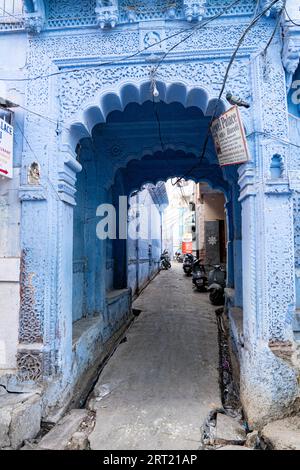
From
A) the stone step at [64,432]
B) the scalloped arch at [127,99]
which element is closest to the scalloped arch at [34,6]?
the scalloped arch at [127,99]

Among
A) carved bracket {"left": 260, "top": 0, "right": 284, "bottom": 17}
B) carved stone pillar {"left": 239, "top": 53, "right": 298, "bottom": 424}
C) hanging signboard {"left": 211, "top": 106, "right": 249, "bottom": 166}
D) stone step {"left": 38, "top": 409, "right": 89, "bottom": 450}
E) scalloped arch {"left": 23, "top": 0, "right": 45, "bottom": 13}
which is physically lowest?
stone step {"left": 38, "top": 409, "right": 89, "bottom": 450}

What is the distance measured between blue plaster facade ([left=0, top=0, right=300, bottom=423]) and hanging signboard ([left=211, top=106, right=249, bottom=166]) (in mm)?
162

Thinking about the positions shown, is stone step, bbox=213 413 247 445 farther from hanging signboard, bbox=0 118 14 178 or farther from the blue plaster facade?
hanging signboard, bbox=0 118 14 178

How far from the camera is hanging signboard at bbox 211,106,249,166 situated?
122 inches

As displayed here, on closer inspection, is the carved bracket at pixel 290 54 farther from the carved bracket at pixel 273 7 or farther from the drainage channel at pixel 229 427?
the drainage channel at pixel 229 427

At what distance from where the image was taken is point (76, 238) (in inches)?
189

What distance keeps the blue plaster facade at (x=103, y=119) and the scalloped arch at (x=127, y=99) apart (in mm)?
A: 15

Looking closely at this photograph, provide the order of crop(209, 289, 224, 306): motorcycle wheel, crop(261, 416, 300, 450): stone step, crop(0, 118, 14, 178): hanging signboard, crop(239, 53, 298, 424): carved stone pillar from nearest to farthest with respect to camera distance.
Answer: crop(261, 416, 300, 450): stone step, crop(239, 53, 298, 424): carved stone pillar, crop(0, 118, 14, 178): hanging signboard, crop(209, 289, 224, 306): motorcycle wheel

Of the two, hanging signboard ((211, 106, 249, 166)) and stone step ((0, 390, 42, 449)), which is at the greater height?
hanging signboard ((211, 106, 249, 166))

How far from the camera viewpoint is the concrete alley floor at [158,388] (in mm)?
2850

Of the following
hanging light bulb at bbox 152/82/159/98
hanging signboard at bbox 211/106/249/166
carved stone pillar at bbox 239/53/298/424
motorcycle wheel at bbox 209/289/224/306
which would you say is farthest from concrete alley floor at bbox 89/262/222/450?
hanging light bulb at bbox 152/82/159/98

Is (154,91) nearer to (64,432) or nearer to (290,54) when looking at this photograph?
(290,54)
